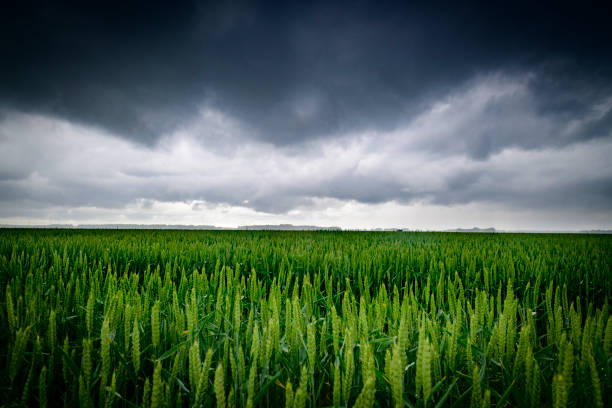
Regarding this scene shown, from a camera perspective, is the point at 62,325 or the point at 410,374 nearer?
the point at 410,374

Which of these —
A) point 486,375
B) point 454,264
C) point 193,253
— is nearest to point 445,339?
point 486,375

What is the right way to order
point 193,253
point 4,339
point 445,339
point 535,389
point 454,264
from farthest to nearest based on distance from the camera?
1. point 193,253
2. point 454,264
3. point 4,339
4. point 445,339
5. point 535,389

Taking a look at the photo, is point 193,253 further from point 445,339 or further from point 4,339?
point 445,339

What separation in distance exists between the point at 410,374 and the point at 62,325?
1.79 metres

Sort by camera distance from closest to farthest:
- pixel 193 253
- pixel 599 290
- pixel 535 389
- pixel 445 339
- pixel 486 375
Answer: pixel 535 389 → pixel 486 375 → pixel 445 339 → pixel 599 290 → pixel 193 253

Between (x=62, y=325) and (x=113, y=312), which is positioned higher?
(x=113, y=312)

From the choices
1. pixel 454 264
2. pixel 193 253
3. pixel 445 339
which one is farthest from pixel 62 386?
pixel 454 264

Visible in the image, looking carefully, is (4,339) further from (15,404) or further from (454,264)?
(454,264)

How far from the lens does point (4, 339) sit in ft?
4.68

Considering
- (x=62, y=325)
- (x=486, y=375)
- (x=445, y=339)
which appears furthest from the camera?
(x=62, y=325)

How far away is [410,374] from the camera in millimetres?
1120

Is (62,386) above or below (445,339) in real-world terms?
below

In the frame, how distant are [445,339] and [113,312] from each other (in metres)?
1.51

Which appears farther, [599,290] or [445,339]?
[599,290]
